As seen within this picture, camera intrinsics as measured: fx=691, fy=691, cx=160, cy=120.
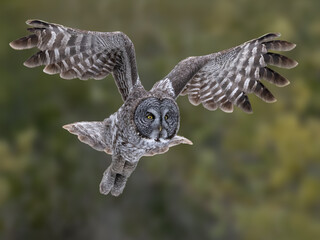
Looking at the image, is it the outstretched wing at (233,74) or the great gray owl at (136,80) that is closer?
the great gray owl at (136,80)

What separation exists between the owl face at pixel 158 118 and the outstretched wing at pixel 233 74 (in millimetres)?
382

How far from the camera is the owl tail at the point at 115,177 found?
462 centimetres

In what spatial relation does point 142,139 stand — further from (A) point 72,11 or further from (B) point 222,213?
(B) point 222,213

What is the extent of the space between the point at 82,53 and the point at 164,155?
7049mm

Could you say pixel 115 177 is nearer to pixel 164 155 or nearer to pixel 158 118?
pixel 158 118

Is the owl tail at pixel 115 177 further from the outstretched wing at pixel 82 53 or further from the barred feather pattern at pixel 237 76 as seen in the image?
the barred feather pattern at pixel 237 76

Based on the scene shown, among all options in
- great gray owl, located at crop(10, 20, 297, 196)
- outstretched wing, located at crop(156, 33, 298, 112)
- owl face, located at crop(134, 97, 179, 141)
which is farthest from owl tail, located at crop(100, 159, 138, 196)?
outstretched wing, located at crop(156, 33, 298, 112)

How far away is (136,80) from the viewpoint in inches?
178

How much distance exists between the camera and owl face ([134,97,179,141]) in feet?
13.7

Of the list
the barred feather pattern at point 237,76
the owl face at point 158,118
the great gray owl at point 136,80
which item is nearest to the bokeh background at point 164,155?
the barred feather pattern at point 237,76

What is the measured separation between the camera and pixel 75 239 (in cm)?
1109

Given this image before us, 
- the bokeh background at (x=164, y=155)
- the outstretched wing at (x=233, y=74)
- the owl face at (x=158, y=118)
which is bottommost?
the owl face at (x=158, y=118)

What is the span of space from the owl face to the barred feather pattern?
1.72ft

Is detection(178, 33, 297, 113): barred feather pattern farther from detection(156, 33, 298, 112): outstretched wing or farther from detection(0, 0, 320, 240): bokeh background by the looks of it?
detection(0, 0, 320, 240): bokeh background
